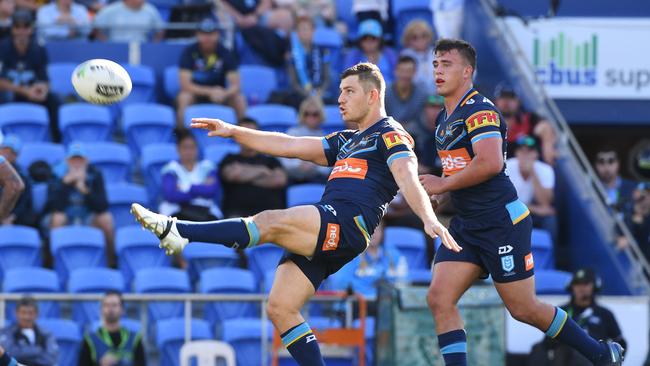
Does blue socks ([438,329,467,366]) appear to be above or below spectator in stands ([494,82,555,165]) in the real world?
below

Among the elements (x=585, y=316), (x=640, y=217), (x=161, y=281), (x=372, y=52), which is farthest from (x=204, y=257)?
(x=640, y=217)

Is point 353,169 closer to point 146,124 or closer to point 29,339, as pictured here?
point 29,339

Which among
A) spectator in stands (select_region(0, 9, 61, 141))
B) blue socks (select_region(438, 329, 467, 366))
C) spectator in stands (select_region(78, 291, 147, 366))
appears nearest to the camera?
blue socks (select_region(438, 329, 467, 366))

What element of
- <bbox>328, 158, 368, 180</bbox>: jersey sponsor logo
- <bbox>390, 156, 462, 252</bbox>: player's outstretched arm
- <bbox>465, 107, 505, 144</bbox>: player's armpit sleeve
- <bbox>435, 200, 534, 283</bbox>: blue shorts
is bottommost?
<bbox>435, 200, 534, 283</bbox>: blue shorts

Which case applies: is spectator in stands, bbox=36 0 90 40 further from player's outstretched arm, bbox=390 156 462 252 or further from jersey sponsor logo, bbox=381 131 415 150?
player's outstretched arm, bbox=390 156 462 252

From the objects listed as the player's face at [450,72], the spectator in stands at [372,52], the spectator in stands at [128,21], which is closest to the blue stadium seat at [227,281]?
the spectator in stands at [372,52]

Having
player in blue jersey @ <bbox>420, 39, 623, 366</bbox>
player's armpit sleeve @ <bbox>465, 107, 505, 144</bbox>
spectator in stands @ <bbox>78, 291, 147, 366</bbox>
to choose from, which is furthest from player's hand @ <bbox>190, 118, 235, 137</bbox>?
spectator in stands @ <bbox>78, 291, 147, 366</bbox>

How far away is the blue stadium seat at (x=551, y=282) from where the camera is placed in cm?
1531

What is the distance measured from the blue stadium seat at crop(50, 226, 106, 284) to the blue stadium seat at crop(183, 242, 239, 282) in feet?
3.07

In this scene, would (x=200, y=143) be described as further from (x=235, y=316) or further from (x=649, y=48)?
(x=649, y=48)

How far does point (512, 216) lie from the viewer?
9.73m

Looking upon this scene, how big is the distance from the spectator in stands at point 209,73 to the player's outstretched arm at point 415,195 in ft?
25.6

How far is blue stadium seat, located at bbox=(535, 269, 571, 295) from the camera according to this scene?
15312mm

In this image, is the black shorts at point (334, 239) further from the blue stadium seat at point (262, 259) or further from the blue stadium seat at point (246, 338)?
the blue stadium seat at point (262, 259)
